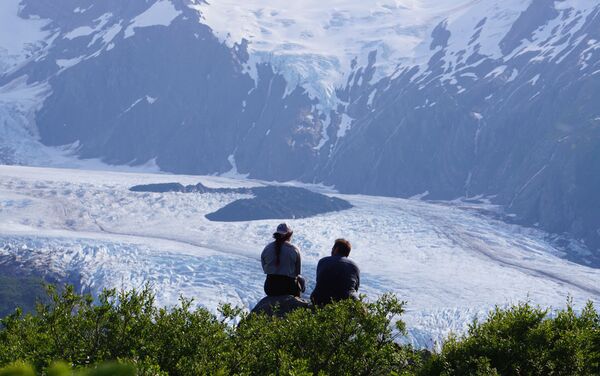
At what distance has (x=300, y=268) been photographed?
14289 mm

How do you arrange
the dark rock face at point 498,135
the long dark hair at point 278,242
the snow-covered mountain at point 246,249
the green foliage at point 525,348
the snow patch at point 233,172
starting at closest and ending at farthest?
the green foliage at point 525,348
the long dark hair at point 278,242
the snow-covered mountain at point 246,249
the dark rock face at point 498,135
the snow patch at point 233,172

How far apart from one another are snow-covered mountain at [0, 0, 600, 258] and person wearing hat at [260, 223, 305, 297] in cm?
10913

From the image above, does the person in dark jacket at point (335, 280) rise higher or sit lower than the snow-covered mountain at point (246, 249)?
higher

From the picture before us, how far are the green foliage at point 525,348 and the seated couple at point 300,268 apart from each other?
2482 mm

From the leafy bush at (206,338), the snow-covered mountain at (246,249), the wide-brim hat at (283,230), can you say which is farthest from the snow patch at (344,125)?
the leafy bush at (206,338)

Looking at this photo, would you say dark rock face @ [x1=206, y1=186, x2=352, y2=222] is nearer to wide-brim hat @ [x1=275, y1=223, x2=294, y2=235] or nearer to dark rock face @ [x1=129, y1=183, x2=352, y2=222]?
dark rock face @ [x1=129, y1=183, x2=352, y2=222]

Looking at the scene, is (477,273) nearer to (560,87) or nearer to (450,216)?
(450,216)

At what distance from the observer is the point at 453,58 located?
549ft

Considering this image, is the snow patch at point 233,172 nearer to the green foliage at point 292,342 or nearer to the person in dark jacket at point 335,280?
the person in dark jacket at point 335,280

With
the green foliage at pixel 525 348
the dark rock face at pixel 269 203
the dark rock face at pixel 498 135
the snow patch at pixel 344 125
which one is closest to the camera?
the green foliage at pixel 525 348

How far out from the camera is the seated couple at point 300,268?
43.8 ft

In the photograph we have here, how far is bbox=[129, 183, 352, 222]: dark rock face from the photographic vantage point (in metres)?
111

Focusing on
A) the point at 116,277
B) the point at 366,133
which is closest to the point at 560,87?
the point at 366,133

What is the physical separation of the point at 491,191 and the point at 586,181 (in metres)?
21.5
